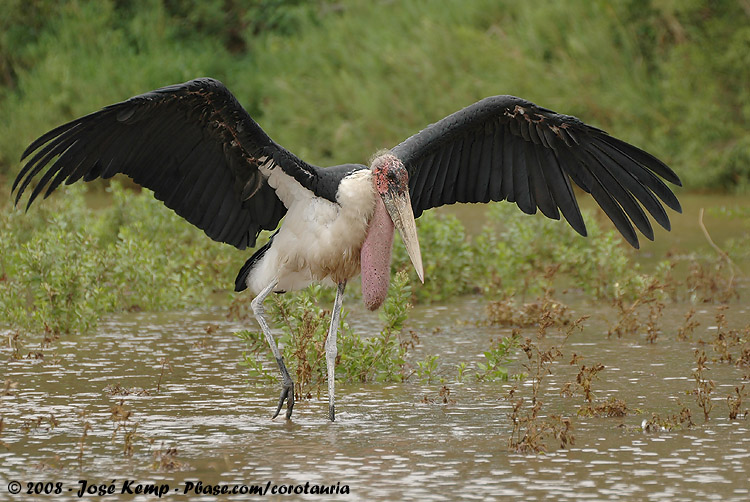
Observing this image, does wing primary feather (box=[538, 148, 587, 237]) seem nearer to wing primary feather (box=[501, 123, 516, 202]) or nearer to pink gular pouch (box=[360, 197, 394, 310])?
wing primary feather (box=[501, 123, 516, 202])

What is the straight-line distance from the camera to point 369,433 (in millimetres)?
5836

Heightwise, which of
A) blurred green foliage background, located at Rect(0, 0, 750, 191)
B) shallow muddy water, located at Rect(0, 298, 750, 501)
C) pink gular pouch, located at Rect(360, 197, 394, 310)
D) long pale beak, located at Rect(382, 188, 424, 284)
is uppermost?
blurred green foliage background, located at Rect(0, 0, 750, 191)

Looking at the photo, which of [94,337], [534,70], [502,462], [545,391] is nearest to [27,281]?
[94,337]

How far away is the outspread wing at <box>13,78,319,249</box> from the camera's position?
19.1 ft

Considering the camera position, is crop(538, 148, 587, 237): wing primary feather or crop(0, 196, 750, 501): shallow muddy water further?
crop(538, 148, 587, 237): wing primary feather

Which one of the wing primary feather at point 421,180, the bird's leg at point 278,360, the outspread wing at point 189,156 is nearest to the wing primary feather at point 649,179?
the wing primary feather at point 421,180

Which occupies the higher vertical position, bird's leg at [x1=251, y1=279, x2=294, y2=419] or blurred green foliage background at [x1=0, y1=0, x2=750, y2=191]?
blurred green foliage background at [x1=0, y1=0, x2=750, y2=191]

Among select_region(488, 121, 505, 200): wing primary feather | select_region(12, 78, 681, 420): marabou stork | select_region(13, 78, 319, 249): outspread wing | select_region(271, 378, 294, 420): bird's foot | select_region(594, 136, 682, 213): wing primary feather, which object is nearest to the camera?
select_region(13, 78, 319, 249): outspread wing

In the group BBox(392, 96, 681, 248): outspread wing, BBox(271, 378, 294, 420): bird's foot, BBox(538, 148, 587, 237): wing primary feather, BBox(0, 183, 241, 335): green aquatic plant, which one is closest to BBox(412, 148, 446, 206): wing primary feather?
BBox(392, 96, 681, 248): outspread wing

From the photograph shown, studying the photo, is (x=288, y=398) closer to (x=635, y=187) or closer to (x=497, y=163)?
(x=497, y=163)

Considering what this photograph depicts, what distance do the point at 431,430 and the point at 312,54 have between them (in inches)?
584

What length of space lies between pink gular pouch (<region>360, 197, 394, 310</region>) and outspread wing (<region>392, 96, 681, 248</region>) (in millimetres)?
313

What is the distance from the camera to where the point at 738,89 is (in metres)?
15.8

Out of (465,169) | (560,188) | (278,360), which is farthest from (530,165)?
(278,360)
